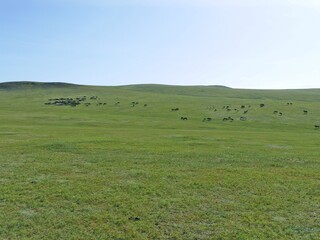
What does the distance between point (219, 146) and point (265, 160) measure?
8076mm

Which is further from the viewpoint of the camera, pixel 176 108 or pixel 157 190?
pixel 176 108

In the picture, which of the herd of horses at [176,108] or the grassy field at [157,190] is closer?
the grassy field at [157,190]

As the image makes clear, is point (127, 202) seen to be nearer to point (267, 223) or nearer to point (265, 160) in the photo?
point (267, 223)

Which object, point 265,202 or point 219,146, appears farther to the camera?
point 219,146

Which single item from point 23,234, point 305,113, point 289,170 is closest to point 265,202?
point 289,170

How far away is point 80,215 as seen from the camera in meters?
14.5

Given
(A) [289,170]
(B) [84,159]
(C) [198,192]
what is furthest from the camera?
(B) [84,159]

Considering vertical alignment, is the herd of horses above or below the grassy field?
above

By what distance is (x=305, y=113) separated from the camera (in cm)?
8669

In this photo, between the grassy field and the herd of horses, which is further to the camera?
the herd of horses

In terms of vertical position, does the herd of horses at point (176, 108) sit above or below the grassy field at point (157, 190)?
above

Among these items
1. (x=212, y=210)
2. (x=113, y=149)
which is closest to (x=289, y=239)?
(x=212, y=210)

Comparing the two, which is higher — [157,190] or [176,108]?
[176,108]

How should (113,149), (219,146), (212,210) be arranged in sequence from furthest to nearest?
(219,146), (113,149), (212,210)
